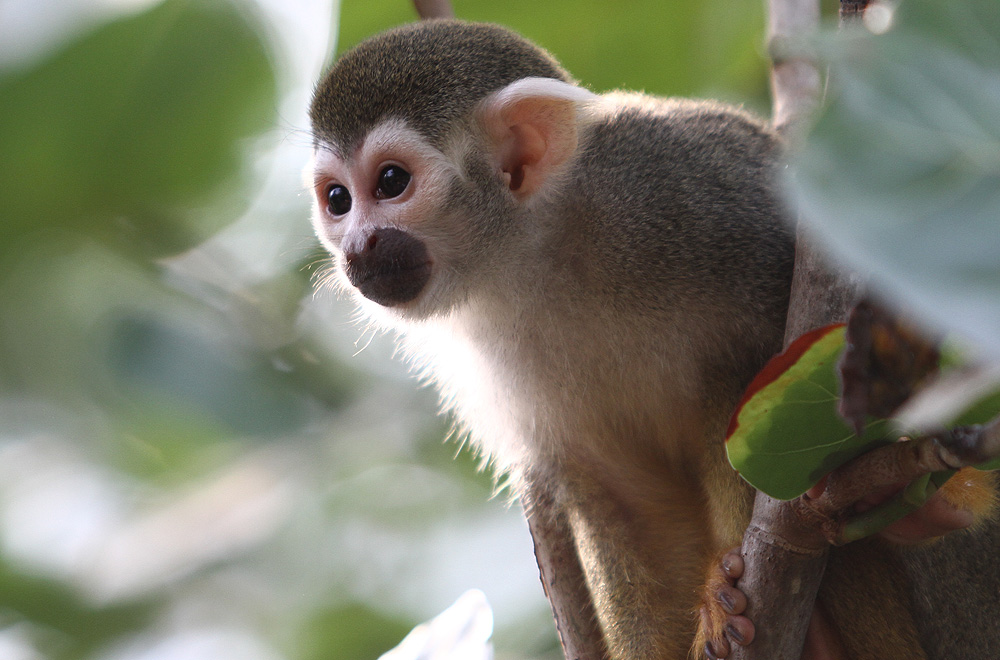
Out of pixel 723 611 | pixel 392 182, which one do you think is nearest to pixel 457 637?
pixel 723 611

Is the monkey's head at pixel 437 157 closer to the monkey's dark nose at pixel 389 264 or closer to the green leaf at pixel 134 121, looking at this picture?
the monkey's dark nose at pixel 389 264

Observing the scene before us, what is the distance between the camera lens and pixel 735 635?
4.91ft

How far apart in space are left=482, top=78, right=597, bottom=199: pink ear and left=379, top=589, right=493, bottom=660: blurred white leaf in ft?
3.11

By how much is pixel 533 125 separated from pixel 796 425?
1121 mm

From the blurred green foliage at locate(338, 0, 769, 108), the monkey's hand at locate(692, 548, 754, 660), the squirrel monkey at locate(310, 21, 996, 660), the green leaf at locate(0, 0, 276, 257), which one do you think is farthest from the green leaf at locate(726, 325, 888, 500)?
the green leaf at locate(0, 0, 276, 257)

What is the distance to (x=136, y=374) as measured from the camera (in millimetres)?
3527

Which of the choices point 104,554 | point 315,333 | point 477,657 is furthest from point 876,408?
point 104,554

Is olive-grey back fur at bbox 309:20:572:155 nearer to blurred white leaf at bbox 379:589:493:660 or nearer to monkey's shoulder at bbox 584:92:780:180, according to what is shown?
monkey's shoulder at bbox 584:92:780:180

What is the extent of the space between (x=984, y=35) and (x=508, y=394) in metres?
1.54

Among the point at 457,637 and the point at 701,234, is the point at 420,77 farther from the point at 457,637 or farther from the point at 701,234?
the point at 457,637

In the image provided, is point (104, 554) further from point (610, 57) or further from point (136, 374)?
point (610, 57)

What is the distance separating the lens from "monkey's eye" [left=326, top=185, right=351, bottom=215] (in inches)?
83.7

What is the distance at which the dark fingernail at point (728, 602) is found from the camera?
1.52m

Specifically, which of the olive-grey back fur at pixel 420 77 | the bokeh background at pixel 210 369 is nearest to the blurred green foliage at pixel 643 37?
the bokeh background at pixel 210 369
